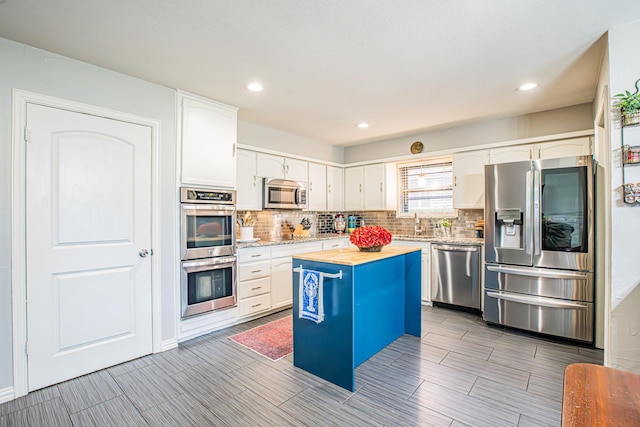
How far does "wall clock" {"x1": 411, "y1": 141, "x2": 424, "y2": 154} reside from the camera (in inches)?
191

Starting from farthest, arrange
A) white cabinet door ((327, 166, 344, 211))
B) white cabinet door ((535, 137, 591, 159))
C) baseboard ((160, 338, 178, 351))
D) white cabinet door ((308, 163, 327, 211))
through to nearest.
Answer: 1. white cabinet door ((327, 166, 344, 211))
2. white cabinet door ((308, 163, 327, 211))
3. white cabinet door ((535, 137, 591, 159))
4. baseboard ((160, 338, 178, 351))

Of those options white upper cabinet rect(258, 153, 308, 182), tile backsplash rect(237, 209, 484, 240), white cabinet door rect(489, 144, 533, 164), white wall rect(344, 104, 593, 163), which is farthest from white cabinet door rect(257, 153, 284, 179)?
white cabinet door rect(489, 144, 533, 164)

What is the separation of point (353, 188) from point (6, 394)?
15.6 ft

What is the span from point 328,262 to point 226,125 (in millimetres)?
2109

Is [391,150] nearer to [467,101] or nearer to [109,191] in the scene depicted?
[467,101]

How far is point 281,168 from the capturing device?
4578 millimetres

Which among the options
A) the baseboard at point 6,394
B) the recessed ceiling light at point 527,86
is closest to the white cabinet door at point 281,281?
the baseboard at point 6,394

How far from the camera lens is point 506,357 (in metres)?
2.79

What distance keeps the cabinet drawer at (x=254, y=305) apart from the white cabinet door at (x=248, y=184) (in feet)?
3.80

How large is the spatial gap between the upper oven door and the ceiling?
4.00 ft

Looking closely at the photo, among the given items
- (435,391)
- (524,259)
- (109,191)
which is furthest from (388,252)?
(109,191)

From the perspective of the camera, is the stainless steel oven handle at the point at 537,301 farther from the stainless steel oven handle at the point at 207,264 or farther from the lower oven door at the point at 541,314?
the stainless steel oven handle at the point at 207,264

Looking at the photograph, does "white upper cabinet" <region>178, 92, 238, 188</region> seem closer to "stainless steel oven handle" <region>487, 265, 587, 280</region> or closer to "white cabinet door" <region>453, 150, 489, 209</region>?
"white cabinet door" <region>453, 150, 489, 209</region>

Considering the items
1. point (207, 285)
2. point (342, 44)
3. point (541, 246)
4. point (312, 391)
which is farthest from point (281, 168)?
point (541, 246)
